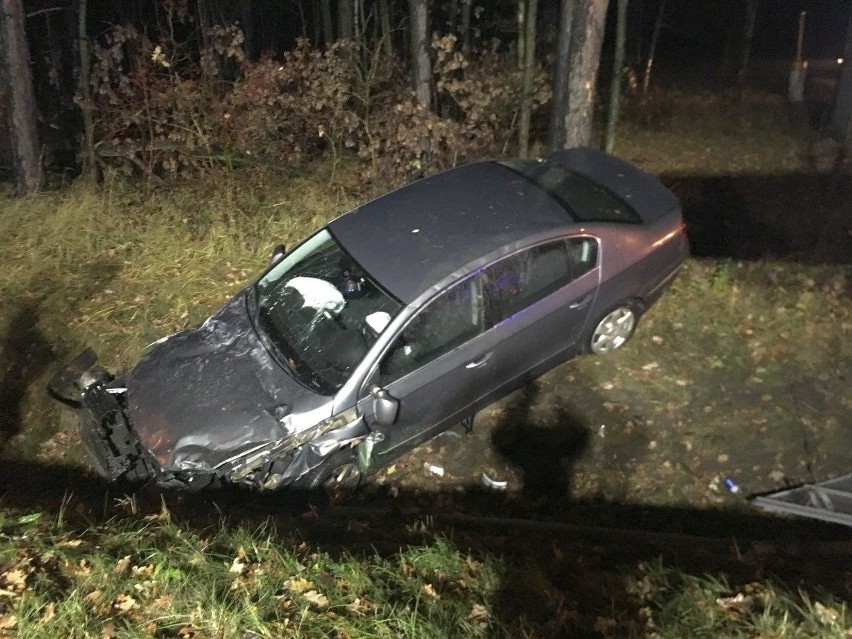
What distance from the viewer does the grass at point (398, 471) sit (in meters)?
3.09

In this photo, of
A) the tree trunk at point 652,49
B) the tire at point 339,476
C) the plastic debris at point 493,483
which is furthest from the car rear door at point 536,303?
the tree trunk at point 652,49

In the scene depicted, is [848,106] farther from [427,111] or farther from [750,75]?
[427,111]

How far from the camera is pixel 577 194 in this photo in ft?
17.3

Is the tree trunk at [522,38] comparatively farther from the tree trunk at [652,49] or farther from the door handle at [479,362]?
the door handle at [479,362]

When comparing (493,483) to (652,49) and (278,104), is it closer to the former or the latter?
(278,104)

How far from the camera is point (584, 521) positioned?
15.2 ft

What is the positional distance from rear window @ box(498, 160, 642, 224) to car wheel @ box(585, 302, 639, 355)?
80cm

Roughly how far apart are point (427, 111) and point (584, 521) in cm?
550

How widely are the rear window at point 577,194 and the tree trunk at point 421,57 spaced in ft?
9.11

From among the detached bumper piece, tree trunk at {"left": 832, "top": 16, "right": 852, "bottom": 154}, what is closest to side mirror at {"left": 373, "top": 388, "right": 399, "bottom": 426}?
the detached bumper piece

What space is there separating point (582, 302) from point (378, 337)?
1.79 metres

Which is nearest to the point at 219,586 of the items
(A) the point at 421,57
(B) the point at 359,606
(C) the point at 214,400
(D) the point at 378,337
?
(B) the point at 359,606

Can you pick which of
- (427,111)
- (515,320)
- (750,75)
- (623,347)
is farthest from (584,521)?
(750,75)

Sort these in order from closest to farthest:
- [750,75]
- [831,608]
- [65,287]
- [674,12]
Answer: [831,608]
[65,287]
[750,75]
[674,12]
